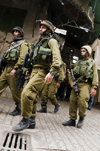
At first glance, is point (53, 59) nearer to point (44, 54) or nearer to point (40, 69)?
point (44, 54)

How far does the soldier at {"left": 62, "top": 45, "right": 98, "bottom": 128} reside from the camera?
344cm

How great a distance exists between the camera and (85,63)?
3.76 m

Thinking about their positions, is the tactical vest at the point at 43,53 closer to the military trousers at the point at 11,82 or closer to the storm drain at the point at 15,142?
the military trousers at the point at 11,82

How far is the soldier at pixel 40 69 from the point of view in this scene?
2414 mm

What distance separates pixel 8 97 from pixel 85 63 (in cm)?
402

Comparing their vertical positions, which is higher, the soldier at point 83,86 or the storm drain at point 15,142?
the soldier at point 83,86

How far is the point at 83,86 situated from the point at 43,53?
1556mm

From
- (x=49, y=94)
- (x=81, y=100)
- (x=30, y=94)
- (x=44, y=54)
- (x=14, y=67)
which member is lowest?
(x=49, y=94)

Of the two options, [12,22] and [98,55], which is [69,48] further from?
[12,22]

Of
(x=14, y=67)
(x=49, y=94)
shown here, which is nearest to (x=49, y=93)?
(x=49, y=94)

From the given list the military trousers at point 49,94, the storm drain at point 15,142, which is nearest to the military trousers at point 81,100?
the military trousers at point 49,94

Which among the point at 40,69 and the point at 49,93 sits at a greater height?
the point at 40,69

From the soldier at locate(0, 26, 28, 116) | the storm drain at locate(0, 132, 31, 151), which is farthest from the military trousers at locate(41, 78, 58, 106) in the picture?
the storm drain at locate(0, 132, 31, 151)

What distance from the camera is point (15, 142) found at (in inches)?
83.2
